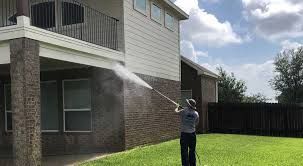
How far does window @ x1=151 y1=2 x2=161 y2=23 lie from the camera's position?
60.1ft

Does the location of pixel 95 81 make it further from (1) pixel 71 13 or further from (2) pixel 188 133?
(2) pixel 188 133

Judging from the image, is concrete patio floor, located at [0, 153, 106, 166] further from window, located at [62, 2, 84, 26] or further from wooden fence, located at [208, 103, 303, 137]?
wooden fence, located at [208, 103, 303, 137]

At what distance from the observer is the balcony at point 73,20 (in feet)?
50.4

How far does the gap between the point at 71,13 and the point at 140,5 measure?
102 inches

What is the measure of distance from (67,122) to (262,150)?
23.0 ft

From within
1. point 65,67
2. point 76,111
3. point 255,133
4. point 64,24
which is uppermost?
point 64,24

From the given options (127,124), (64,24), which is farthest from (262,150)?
(64,24)

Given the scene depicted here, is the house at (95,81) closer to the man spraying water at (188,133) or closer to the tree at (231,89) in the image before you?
the man spraying water at (188,133)

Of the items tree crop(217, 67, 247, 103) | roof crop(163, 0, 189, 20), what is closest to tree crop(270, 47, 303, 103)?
tree crop(217, 67, 247, 103)

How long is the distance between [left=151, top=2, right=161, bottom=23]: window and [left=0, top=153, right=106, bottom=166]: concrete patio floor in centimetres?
654

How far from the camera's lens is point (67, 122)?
53.7 feet

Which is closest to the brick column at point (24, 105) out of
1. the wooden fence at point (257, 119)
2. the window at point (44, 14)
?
the window at point (44, 14)

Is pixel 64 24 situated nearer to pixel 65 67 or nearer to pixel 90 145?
pixel 65 67

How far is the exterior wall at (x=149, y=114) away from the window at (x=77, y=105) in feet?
4.79
